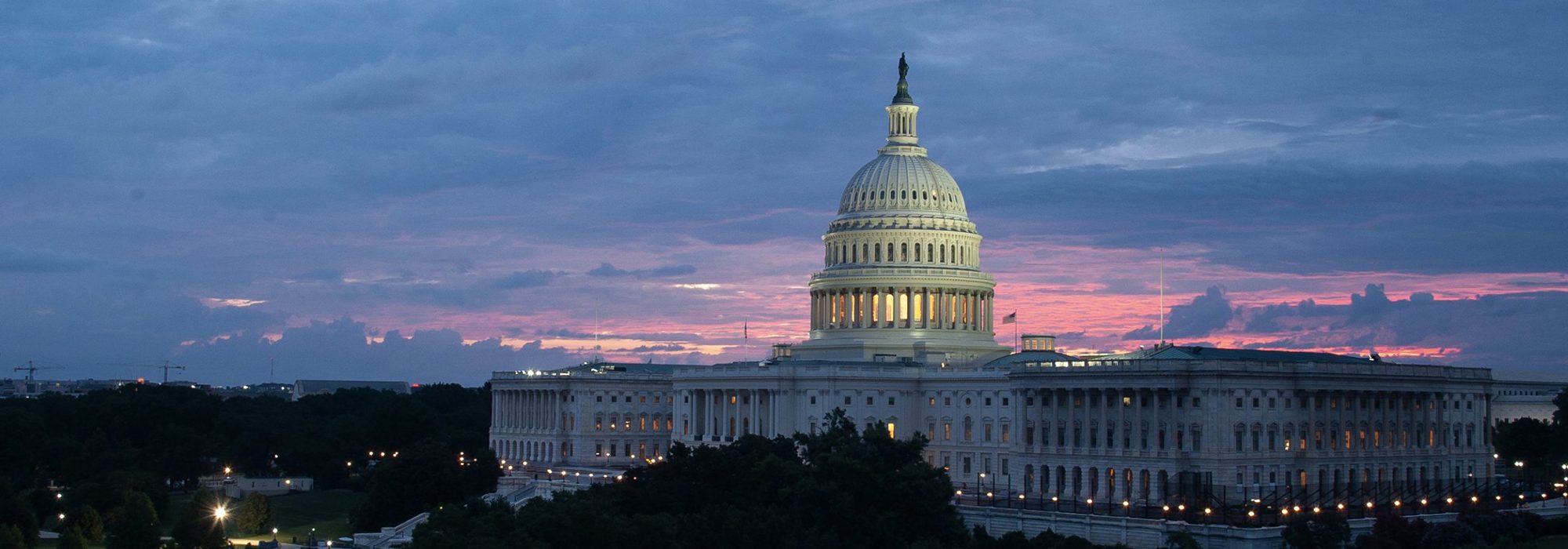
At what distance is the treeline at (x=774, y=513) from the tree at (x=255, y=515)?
1433 inches

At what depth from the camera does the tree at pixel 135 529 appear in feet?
473

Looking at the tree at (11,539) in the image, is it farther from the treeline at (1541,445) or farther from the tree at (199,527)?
the treeline at (1541,445)

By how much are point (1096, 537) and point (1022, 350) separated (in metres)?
63.2

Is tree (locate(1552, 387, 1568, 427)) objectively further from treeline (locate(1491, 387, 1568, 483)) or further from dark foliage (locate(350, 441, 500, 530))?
dark foliage (locate(350, 441, 500, 530))

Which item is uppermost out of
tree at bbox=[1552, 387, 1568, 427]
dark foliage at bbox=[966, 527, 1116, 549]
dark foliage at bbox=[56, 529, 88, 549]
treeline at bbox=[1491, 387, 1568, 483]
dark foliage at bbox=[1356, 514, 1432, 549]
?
tree at bbox=[1552, 387, 1568, 427]

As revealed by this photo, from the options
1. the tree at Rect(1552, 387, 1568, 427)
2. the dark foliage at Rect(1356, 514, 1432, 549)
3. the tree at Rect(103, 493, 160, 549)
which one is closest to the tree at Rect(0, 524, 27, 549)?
the tree at Rect(103, 493, 160, 549)

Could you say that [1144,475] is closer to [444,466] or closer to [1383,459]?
[1383,459]

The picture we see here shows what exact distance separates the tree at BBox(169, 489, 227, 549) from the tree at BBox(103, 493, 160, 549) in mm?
2007

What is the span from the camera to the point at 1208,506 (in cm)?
13312

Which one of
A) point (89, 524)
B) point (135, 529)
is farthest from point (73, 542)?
point (89, 524)

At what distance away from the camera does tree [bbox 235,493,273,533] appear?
168m

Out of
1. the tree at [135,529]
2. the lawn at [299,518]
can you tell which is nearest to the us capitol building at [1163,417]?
the lawn at [299,518]

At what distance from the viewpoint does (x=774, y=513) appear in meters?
122

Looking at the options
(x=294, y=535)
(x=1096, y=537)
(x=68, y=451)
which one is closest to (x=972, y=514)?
(x=1096, y=537)
